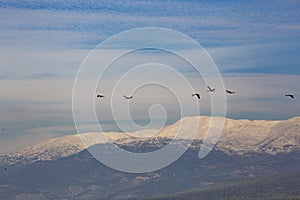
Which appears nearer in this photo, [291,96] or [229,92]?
[229,92]

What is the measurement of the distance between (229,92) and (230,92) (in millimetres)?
388

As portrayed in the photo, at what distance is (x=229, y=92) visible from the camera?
11806 centimetres

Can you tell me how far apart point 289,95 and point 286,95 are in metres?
2.13

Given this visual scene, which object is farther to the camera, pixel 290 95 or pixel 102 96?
pixel 290 95

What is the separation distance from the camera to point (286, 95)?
433 feet

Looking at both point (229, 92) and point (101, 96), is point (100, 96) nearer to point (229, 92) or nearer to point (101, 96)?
point (101, 96)

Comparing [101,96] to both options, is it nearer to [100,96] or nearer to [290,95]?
[100,96]

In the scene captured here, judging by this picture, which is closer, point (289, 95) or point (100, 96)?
point (100, 96)

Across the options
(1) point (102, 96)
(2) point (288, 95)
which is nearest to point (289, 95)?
(2) point (288, 95)

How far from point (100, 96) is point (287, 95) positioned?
3979 centimetres

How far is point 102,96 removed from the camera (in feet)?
398

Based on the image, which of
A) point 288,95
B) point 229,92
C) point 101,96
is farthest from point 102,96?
point 288,95

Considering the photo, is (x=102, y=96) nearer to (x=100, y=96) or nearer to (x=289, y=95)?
(x=100, y=96)

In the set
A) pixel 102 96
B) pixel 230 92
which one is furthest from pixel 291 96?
pixel 102 96
